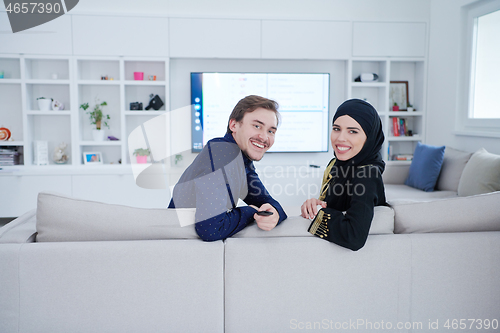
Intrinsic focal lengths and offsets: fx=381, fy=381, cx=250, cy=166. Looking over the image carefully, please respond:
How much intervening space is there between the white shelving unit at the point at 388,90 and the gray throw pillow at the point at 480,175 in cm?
147

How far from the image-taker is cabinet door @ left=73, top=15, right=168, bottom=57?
4082 mm

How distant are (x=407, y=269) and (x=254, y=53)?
3427 mm

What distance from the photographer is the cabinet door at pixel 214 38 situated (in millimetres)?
4184

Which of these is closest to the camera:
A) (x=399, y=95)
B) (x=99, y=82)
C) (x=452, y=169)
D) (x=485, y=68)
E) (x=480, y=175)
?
(x=480, y=175)

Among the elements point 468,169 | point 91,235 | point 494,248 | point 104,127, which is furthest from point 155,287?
point 104,127

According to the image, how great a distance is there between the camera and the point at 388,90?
454 cm

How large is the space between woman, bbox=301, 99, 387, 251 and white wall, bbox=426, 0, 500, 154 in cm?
284

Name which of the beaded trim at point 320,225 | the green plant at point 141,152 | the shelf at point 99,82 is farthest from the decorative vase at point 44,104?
the beaded trim at point 320,225

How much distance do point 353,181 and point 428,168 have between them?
2.56 meters

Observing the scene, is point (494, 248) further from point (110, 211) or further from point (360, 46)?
point (360, 46)

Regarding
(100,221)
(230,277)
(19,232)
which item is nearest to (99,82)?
(19,232)

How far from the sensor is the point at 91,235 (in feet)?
4.26

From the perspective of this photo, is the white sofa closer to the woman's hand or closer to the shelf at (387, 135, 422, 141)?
the woman's hand

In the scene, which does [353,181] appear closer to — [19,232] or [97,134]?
[19,232]
